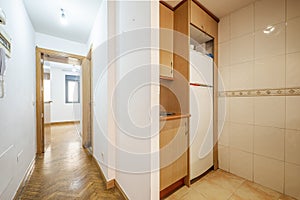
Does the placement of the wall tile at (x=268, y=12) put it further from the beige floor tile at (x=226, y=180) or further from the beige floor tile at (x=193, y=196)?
the beige floor tile at (x=193, y=196)

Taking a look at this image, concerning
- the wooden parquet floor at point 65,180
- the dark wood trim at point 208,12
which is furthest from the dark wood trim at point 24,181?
the dark wood trim at point 208,12

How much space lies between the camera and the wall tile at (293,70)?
4.55ft

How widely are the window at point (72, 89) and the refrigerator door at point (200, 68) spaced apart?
5486 mm

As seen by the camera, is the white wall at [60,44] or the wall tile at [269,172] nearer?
the wall tile at [269,172]

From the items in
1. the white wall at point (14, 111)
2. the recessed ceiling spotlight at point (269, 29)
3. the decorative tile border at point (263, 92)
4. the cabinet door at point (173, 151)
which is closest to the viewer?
the white wall at point (14, 111)

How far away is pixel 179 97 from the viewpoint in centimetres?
172

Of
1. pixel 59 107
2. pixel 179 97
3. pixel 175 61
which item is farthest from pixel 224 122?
pixel 59 107

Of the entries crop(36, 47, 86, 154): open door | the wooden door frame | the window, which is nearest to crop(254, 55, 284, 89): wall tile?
crop(36, 47, 86, 154): open door

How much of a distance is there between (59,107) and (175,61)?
5724 millimetres

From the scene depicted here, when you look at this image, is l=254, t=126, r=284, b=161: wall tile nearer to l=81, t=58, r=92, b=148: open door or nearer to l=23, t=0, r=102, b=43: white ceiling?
l=23, t=0, r=102, b=43: white ceiling

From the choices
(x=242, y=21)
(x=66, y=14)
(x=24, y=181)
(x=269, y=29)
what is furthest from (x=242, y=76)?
(x=24, y=181)

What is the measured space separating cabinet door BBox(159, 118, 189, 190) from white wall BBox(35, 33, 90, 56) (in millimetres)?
2601

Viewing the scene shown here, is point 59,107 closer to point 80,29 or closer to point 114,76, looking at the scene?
point 80,29

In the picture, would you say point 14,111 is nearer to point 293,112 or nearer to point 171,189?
point 171,189
